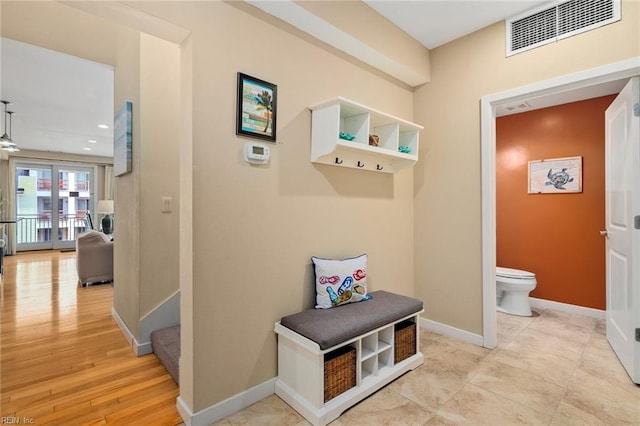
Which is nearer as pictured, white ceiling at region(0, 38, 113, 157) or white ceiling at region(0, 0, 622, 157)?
white ceiling at region(0, 0, 622, 157)

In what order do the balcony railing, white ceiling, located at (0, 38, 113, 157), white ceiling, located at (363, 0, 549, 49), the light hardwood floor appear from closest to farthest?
the light hardwood floor < white ceiling, located at (363, 0, 549, 49) < white ceiling, located at (0, 38, 113, 157) < the balcony railing

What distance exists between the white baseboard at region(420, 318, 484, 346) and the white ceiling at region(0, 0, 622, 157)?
2.38m

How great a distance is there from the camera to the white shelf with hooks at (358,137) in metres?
2.06

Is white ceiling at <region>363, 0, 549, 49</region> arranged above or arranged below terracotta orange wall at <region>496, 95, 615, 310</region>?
above

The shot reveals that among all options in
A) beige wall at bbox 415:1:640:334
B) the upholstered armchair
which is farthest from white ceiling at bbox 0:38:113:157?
beige wall at bbox 415:1:640:334

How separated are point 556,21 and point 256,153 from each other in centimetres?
243

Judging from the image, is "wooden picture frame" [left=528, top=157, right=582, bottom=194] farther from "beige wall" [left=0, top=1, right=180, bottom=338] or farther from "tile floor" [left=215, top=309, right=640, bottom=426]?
"beige wall" [left=0, top=1, right=180, bottom=338]

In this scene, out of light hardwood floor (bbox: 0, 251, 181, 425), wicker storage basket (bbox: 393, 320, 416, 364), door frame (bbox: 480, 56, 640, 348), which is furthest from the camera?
door frame (bbox: 480, 56, 640, 348)

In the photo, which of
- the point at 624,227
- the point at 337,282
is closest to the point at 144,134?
the point at 337,282

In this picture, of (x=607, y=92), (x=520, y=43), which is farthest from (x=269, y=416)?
(x=607, y=92)

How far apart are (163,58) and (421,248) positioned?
2.97 m

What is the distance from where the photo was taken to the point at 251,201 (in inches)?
73.7

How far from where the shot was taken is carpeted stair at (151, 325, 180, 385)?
6.90 ft

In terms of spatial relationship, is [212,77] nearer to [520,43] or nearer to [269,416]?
[269,416]
